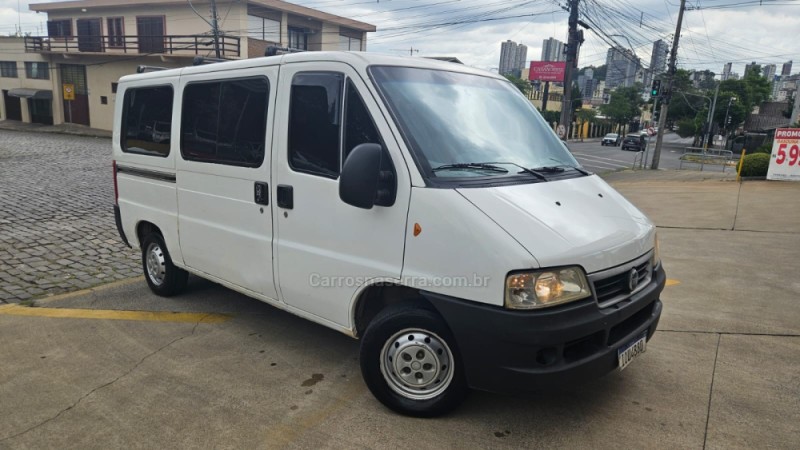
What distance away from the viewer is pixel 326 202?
11.9ft

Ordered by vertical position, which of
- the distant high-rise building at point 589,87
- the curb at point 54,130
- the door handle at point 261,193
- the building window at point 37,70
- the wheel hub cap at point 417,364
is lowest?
the curb at point 54,130

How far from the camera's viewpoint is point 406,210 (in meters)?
3.18

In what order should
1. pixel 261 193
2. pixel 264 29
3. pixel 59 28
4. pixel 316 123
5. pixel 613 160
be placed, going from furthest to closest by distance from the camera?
pixel 59 28
pixel 613 160
pixel 264 29
pixel 261 193
pixel 316 123

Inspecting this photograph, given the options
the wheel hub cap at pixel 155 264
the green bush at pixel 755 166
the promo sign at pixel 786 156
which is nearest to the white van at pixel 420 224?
the wheel hub cap at pixel 155 264

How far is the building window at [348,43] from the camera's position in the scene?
38.1 metres

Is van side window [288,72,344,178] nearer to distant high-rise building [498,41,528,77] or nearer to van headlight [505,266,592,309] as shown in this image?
van headlight [505,266,592,309]

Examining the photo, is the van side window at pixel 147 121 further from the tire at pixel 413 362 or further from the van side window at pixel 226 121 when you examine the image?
the tire at pixel 413 362

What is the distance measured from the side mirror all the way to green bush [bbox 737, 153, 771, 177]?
17.5 m

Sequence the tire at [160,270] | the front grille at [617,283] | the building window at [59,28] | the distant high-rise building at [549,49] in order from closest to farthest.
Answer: the front grille at [617,283], the tire at [160,270], the building window at [59,28], the distant high-rise building at [549,49]

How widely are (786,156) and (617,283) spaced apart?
1525cm

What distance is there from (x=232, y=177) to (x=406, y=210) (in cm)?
177

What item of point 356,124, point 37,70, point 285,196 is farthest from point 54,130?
point 356,124

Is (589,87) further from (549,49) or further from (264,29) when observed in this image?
(264,29)

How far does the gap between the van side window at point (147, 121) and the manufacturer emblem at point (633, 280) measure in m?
4.03
